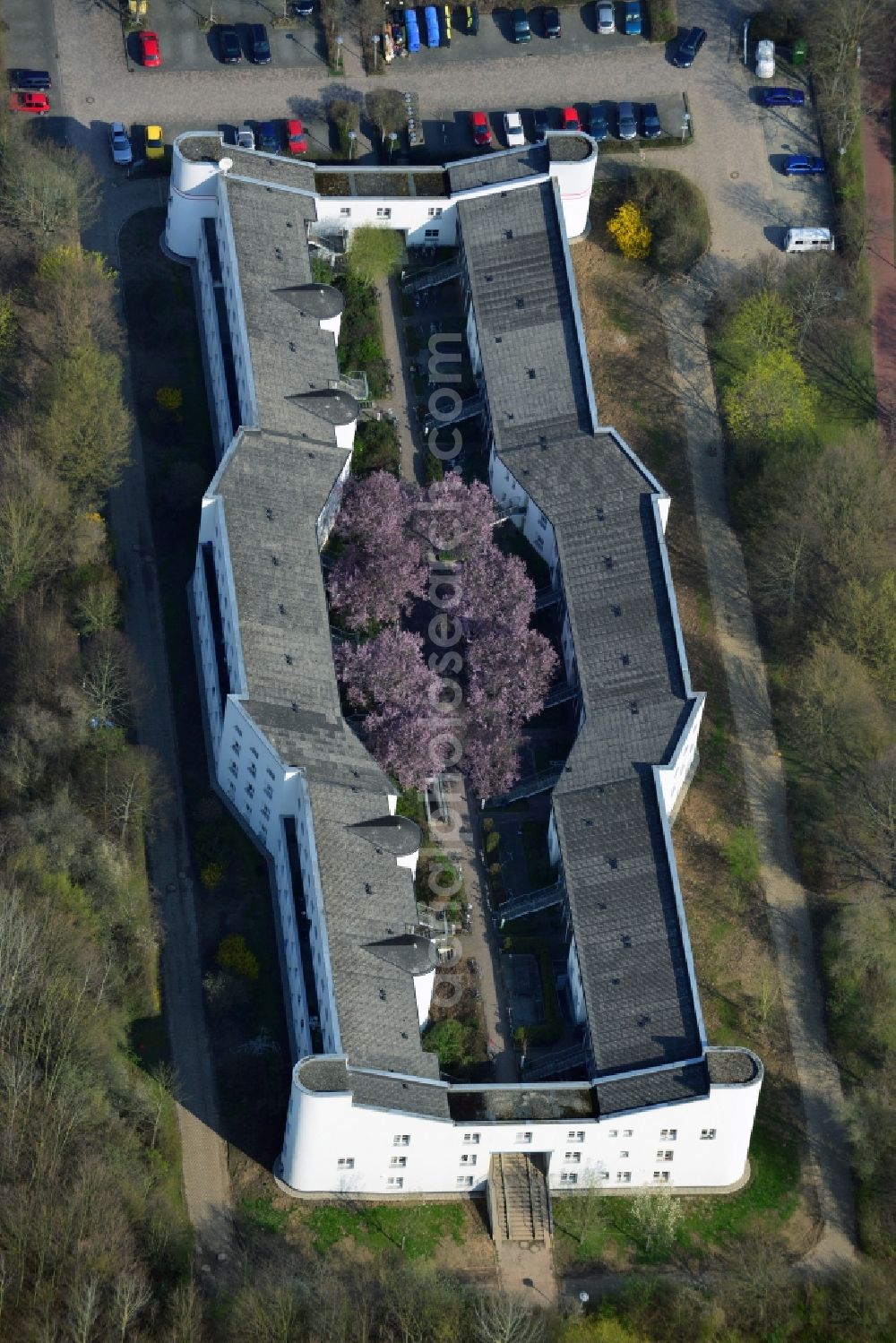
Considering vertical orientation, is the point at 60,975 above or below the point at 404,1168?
above

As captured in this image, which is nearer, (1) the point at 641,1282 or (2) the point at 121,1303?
(2) the point at 121,1303

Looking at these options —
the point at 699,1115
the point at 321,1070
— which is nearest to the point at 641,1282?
the point at 699,1115

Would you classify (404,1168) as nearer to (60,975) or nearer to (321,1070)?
(321,1070)

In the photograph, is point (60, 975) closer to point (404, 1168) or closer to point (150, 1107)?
point (150, 1107)

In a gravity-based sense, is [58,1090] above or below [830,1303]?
above

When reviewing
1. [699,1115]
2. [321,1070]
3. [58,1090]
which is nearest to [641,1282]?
[699,1115]

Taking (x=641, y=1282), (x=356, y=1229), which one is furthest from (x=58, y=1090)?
(x=641, y=1282)

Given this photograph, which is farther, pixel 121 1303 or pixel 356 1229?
pixel 356 1229

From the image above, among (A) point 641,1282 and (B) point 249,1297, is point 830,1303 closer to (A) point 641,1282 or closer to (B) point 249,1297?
(A) point 641,1282
